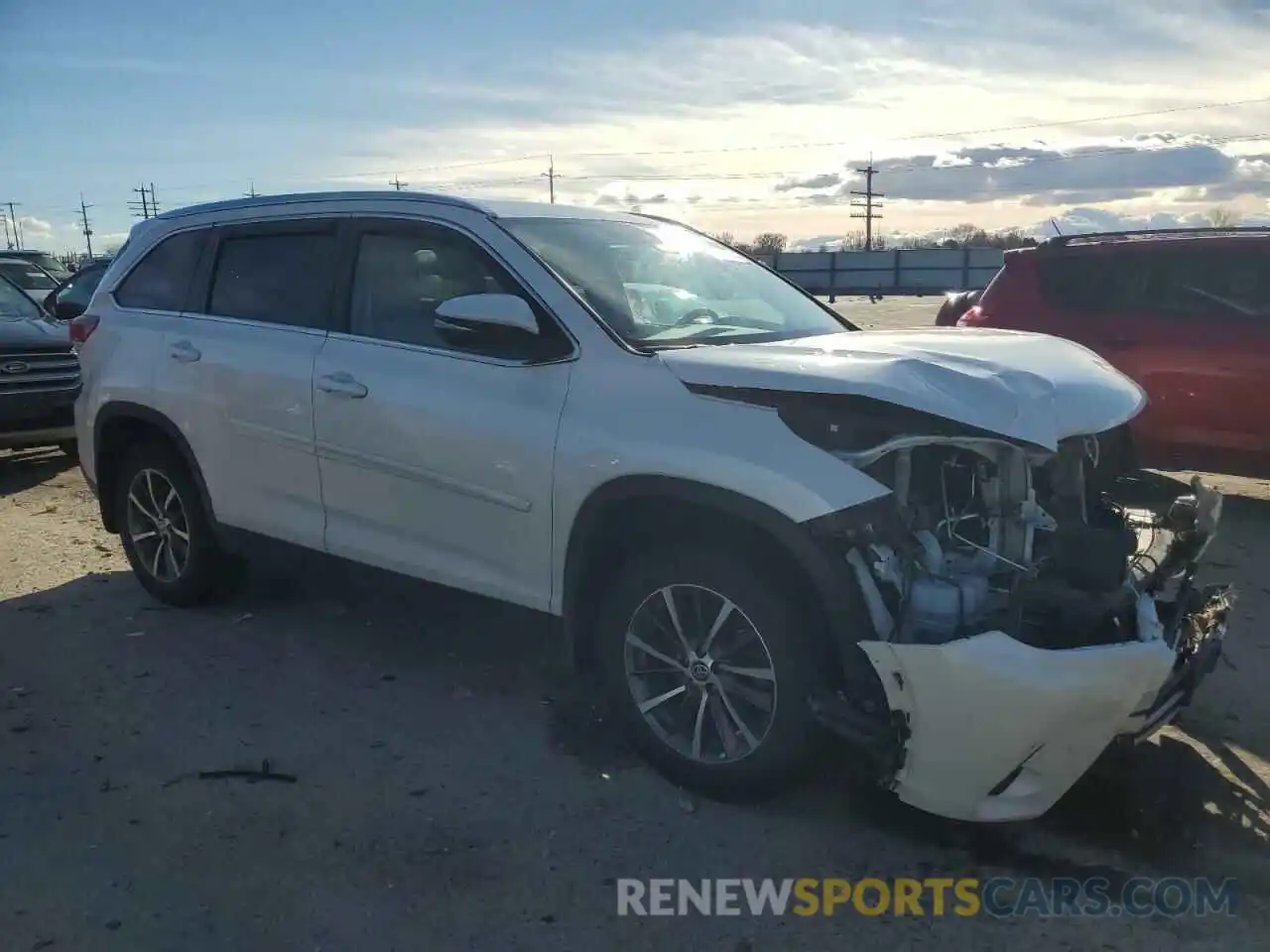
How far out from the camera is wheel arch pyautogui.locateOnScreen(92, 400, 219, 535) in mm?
5203

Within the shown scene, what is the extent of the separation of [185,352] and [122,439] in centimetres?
81

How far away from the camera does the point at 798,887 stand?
10.4ft

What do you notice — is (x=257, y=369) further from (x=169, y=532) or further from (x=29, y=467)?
(x=29, y=467)

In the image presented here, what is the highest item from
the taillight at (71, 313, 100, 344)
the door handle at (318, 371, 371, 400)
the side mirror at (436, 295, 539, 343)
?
the side mirror at (436, 295, 539, 343)

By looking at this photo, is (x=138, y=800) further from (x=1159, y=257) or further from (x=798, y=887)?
(x=1159, y=257)

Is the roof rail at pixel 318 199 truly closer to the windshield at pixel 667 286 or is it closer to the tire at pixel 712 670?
the windshield at pixel 667 286

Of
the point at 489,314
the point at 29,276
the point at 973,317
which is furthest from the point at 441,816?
the point at 29,276

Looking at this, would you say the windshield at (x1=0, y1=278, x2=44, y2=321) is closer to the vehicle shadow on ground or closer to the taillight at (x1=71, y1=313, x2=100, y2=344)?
the vehicle shadow on ground

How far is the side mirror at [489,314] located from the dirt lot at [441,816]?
3.40 ft

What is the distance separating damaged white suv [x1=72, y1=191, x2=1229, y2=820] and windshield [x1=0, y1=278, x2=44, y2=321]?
20.5 feet

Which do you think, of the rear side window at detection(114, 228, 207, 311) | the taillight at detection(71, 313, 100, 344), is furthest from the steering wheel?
the taillight at detection(71, 313, 100, 344)

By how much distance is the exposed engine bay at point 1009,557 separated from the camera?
307 centimetres

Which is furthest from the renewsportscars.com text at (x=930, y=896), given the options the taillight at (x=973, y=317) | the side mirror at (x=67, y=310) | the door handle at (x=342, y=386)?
the side mirror at (x=67, y=310)

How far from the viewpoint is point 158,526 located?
5.56 metres
